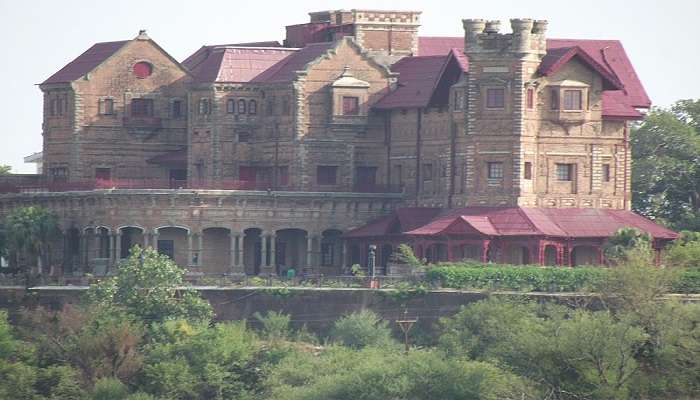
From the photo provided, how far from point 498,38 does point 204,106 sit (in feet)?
58.2

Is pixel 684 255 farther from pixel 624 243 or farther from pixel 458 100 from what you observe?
pixel 458 100

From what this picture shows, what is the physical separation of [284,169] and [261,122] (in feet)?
8.76

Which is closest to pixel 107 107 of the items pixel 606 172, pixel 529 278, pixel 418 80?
pixel 418 80

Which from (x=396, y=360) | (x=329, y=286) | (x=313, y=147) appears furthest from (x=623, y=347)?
(x=313, y=147)

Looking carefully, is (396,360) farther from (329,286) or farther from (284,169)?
(284,169)

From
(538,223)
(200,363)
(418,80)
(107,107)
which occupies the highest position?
(418,80)

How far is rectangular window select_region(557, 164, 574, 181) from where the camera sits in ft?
524

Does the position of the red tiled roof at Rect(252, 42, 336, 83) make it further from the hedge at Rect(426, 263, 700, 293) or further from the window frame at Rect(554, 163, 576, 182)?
the hedge at Rect(426, 263, 700, 293)

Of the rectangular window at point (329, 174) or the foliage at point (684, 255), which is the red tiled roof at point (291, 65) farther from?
the foliage at point (684, 255)

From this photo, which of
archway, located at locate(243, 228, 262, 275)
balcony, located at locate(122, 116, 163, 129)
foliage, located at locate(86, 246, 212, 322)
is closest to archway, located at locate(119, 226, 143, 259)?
archway, located at locate(243, 228, 262, 275)

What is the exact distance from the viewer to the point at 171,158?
17050 cm

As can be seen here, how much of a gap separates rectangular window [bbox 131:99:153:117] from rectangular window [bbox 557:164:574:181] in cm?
2322

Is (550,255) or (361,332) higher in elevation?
(550,255)

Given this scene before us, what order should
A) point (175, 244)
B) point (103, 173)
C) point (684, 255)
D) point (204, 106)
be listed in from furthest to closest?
point (103, 173) < point (204, 106) < point (175, 244) < point (684, 255)
